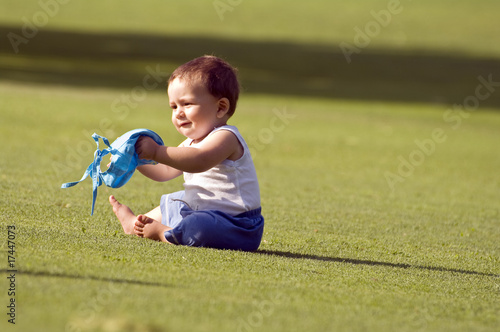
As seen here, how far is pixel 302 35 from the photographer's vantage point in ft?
119

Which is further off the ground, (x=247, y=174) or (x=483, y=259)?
(x=247, y=174)

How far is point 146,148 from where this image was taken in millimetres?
4605

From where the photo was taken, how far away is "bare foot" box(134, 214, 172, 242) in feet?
16.2

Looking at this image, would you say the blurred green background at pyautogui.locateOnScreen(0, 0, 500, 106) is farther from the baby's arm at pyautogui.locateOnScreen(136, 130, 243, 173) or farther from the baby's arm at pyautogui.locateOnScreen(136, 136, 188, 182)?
the baby's arm at pyautogui.locateOnScreen(136, 130, 243, 173)

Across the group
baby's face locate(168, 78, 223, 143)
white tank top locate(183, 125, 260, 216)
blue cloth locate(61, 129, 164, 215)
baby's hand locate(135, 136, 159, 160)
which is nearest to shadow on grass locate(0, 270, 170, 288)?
blue cloth locate(61, 129, 164, 215)

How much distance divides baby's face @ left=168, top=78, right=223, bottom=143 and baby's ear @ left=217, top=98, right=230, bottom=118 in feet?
0.07

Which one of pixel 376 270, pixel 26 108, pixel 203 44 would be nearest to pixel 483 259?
Result: pixel 376 270

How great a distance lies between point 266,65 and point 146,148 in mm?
22999

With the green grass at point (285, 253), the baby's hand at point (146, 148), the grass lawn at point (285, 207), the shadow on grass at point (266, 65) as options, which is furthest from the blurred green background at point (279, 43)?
the baby's hand at point (146, 148)

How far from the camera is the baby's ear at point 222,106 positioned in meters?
5.05

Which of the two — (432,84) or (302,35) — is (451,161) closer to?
(432,84)

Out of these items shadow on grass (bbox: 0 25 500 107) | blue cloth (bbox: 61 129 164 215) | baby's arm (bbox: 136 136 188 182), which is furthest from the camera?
shadow on grass (bbox: 0 25 500 107)

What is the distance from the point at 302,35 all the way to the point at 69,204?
30982 mm

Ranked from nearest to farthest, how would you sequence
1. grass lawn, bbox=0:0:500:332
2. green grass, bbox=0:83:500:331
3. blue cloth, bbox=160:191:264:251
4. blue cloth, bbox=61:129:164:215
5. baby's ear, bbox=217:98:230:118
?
green grass, bbox=0:83:500:331, grass lawn, bbox=0:0:500:332, blue cloth, bbox=61:129:164:215, blue cloth, bbox=160:191:264:251, baby's ear, bbox=217:98:230:118
